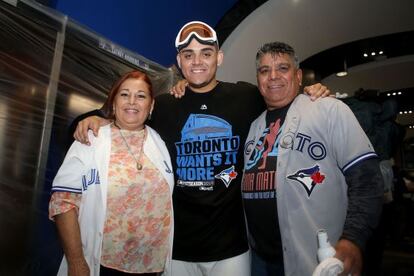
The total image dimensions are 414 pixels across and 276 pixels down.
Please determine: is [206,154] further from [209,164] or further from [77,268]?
[77,268]

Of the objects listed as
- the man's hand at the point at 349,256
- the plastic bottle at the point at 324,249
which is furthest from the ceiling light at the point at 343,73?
the plastic bottle at the point at 324,249

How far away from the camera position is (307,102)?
1.52 m

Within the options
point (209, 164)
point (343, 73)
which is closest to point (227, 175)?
point (209, 164)

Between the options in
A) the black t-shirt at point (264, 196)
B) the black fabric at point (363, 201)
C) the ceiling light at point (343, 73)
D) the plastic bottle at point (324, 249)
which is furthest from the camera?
the ceiling light at point (343, 73)

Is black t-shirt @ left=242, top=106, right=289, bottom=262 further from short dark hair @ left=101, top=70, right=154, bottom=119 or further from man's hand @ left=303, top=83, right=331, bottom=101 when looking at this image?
short dark hair @ left=101, top=70, right=154, bottom=119

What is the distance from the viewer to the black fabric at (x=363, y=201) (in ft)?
3.74

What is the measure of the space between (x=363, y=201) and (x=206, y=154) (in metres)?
0.77

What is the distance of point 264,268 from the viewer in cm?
150

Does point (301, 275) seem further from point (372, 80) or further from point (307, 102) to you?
point (372, 80)

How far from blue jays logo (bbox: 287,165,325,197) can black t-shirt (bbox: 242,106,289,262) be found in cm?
11

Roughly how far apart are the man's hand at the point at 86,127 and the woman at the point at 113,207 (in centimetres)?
3

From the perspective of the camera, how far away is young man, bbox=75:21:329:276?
1491 mm

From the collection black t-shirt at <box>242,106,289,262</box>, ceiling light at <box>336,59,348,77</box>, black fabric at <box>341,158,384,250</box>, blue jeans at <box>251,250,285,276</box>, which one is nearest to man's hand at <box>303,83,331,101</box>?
black t-shirt at <box>242,106,289,262</box>

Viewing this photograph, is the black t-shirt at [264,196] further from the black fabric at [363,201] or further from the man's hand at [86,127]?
the man's hand at [86,127]
